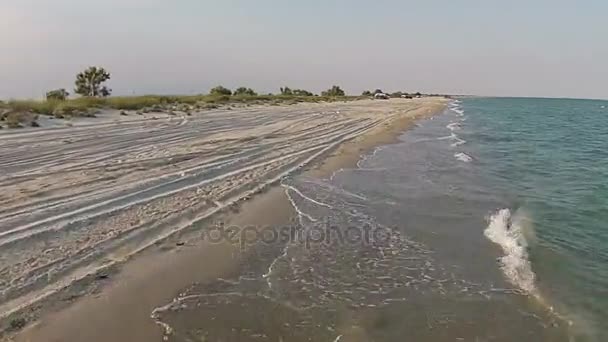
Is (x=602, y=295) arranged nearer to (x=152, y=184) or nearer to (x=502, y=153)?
(x=152, y=184)

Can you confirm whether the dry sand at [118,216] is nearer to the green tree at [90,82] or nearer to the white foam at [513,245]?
the white foam at [513,245]

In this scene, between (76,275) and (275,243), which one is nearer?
(76,275)

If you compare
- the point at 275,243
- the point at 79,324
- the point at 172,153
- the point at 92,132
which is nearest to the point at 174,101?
the point at 92,132

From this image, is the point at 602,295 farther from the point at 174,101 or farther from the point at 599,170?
the point at 174,101

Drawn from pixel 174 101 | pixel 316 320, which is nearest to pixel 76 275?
pixel 316 320

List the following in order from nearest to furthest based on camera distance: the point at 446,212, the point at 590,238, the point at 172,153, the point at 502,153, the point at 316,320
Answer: the point at 316,320, the point at 590,238, the point at 446,212, the point at 172,153, the point at 502,153

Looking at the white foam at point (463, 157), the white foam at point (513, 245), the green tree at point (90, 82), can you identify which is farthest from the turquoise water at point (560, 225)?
the green tree at point (90, 82)

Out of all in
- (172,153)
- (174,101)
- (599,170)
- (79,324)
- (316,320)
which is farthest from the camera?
(174,101)

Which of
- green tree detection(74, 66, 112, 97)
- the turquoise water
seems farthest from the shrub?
green tree detection(74, 66, 112, 97)
